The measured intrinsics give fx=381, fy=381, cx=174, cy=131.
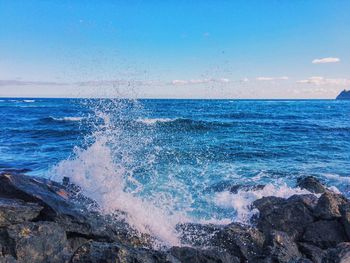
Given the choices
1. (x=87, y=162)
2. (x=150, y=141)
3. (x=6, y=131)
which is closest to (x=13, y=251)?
(x=87, y=162)

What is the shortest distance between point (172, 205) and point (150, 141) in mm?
12795

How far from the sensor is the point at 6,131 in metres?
28.1

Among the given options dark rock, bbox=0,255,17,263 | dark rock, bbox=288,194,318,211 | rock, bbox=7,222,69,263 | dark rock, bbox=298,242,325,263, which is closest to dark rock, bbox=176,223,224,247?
dark rock, bbox=298,242,325,263

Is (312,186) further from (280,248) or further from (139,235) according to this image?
(139,235)

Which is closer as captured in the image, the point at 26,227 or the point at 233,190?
the point at 26,227

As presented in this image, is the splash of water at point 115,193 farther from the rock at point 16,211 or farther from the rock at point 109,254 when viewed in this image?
the rock at point 109,254

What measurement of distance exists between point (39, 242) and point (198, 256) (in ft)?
7.79

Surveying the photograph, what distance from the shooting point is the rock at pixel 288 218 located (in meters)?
7.75

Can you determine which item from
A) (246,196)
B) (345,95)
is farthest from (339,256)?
(345,95)

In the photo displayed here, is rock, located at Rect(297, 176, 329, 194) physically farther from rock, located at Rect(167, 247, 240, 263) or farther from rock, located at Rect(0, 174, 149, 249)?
rock, located at Rect(0, 174, 149, 249)

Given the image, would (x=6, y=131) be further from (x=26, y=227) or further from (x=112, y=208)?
(x=26, y=227)

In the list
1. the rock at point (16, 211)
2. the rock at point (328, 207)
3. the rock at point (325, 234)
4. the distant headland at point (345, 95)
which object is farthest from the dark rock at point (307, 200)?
the distant headland at point (345, 95)

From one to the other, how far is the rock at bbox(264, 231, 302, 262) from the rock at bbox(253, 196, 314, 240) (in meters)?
1.07

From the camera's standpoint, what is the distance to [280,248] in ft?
20.4
